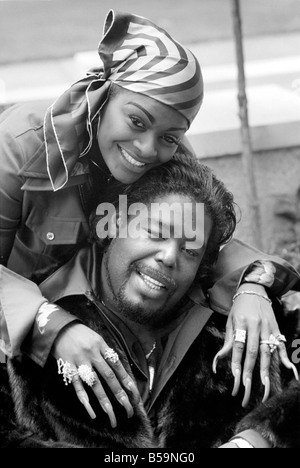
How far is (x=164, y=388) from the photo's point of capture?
229cm

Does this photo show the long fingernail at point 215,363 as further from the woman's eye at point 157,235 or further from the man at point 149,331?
the woman's eye at point 157,235

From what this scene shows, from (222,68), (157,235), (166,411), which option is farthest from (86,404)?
(222,68)

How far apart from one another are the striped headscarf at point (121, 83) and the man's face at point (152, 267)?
0.85 feet

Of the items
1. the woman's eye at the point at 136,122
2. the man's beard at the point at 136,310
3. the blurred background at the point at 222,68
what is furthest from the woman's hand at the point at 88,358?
the blurred background at the point at 222,68

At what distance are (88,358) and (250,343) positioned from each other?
18.1 inches

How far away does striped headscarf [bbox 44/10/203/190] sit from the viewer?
7.02 feet

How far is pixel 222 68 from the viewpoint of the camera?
2.85 m

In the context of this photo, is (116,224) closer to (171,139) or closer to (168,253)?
(168,253)

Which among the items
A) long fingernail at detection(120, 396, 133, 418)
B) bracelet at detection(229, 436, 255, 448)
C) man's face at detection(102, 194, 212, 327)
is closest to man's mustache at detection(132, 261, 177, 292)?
man's face at detection(102, 194, 212, 327)

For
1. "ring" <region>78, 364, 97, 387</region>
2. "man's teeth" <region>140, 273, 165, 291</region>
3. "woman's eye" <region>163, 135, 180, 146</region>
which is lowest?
"ring" <region>78, 364, 97, 387</region>

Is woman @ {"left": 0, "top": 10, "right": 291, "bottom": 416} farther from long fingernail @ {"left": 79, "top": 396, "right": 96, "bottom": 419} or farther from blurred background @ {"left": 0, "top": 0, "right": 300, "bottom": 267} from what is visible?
blurred background @ {"left": 0, "top": 0, "right": 300, "bottom": 267}

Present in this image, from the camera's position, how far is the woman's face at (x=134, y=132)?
2148 mm

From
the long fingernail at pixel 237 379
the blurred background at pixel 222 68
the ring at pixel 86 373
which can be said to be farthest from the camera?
the blurred background at pixel 222 68

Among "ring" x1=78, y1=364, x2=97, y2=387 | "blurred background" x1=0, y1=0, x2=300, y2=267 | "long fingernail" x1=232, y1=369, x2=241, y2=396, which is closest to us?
"ring" x1=78, y1=364, x2=97, y2=387
